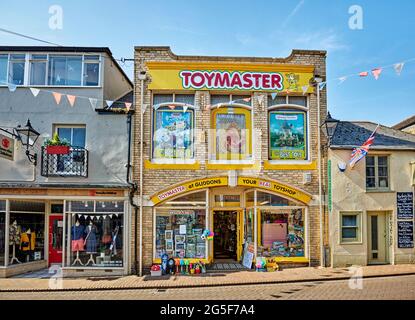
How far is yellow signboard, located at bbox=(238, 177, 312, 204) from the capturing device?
45.1 ft

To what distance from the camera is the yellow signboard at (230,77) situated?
13891mm

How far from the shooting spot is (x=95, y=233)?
13.4 m

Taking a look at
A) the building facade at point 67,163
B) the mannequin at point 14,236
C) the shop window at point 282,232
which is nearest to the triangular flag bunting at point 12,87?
the building facade at point 67,163

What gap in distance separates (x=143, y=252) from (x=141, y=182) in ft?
7.82

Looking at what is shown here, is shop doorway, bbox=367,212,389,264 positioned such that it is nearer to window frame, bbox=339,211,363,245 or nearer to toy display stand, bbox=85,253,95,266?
window frame, bbox=339,211,363,245

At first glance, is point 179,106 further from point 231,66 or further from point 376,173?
point 376,173

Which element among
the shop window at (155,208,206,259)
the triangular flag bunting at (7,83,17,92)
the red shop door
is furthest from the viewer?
the red shop door

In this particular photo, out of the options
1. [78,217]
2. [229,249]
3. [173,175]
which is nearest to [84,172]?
[78,217]

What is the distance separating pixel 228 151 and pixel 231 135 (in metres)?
0.59

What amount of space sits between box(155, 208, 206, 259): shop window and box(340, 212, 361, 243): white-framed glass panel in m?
4.95

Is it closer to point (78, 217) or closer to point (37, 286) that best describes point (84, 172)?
point (78, 217)

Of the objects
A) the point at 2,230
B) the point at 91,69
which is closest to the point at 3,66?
the point at 91,69

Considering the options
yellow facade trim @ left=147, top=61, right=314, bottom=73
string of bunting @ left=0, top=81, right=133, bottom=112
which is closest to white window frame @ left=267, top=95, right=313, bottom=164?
yellow facade trim @ left=147, top=61, right=314, bottom=73

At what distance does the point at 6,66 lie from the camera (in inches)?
553
